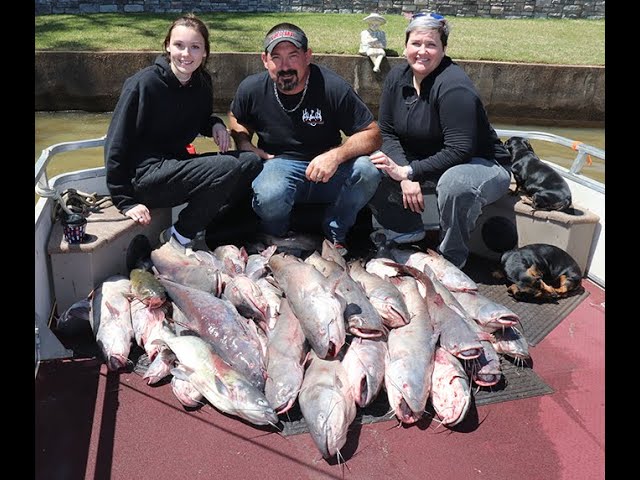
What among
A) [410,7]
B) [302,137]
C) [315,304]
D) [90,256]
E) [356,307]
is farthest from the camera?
[410,7]

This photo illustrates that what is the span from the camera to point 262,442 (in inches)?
116

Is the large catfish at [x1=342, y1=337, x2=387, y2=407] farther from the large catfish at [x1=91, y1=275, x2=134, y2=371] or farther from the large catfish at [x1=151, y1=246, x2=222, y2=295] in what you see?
the large catfish at [x1=91, y1=275, x2=134, y2=371]

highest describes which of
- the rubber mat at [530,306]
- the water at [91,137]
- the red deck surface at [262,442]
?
the water at [91,137]

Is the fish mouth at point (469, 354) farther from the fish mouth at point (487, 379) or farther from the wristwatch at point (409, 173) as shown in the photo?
the wristwatch at point (409, 173)

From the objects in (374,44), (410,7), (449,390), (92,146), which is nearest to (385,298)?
(449,390)

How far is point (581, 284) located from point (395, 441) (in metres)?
2.45

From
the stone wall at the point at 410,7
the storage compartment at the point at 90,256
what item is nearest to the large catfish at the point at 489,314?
the storage compartment at the point at 90,256

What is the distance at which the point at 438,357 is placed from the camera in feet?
11.0

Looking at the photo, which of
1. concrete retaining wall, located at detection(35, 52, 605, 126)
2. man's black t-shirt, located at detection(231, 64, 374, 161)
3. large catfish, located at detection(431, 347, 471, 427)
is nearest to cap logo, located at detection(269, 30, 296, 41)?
man's black t-shirt, located at detection(231, 64, 374, 161)

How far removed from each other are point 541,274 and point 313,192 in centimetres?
183

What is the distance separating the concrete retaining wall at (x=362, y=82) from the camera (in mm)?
12945

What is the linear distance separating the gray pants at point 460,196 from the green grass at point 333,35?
9.59 m

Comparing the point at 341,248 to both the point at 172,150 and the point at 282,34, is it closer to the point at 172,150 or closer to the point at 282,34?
the point at 172,150

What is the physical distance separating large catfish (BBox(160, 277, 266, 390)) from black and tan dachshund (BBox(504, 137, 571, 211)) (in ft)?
8.41
